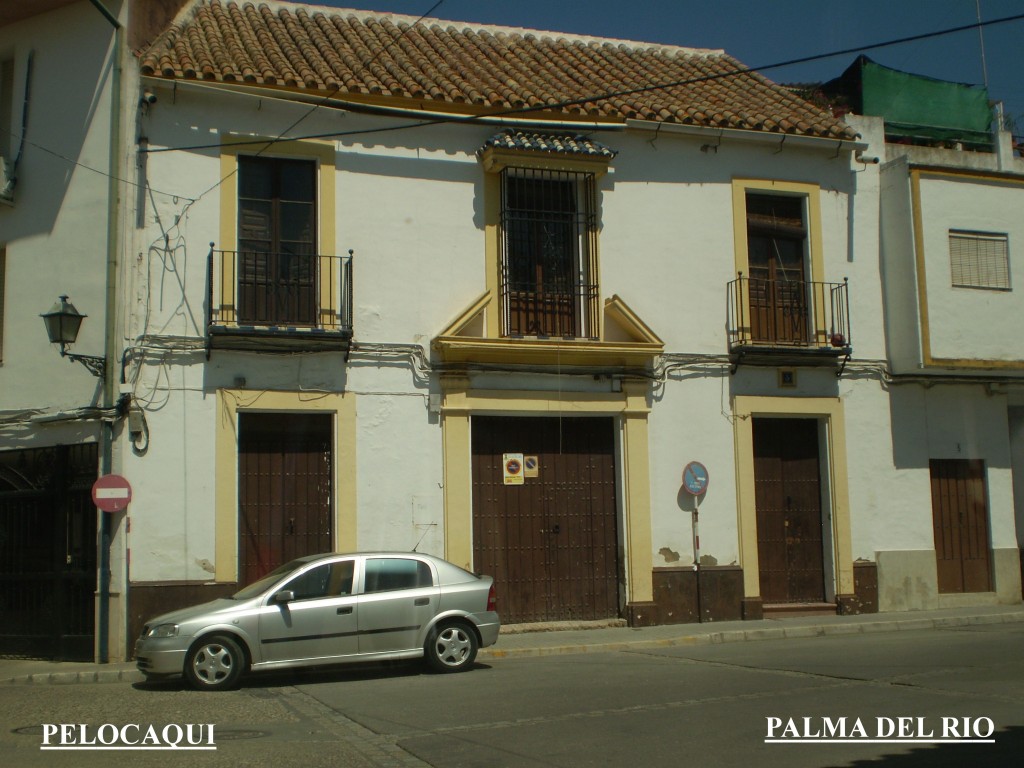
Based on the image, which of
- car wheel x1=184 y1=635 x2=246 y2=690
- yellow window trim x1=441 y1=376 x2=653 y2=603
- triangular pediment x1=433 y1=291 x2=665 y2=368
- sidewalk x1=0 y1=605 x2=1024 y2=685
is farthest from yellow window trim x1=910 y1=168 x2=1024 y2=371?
car wheel x1=184 y1=635 x2=246 y2=690

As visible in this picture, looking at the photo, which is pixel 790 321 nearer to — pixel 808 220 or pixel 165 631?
pixel 808 220

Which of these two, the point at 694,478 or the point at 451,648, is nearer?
the point at 451,648

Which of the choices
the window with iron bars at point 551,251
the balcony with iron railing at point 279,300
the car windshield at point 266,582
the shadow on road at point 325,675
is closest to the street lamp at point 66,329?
the balcony with iron railing at point 279,300

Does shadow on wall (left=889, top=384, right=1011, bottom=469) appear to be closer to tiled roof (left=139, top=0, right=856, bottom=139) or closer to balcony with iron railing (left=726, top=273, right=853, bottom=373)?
balcony with iron railing (left=726, top=273, right=853, bottom=373)

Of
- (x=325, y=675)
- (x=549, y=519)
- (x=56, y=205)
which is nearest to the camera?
(x=325, y=675)

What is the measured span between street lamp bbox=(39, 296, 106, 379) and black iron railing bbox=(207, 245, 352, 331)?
5.86 ft

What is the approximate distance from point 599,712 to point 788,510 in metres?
8.71

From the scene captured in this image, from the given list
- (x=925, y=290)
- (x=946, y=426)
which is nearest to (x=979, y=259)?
(x=925, y=290)

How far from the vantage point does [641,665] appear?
12.2 meters

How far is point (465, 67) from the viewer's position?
17.1 meters

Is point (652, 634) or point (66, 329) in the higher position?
point (66, 329)

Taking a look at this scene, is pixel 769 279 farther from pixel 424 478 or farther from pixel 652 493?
pixel 424 478

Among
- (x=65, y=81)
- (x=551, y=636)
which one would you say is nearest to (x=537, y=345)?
(x=551, y=636)

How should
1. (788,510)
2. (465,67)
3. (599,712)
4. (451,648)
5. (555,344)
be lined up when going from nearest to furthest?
(599,712), (451,648), (555,344), (788,510), (465,67)
